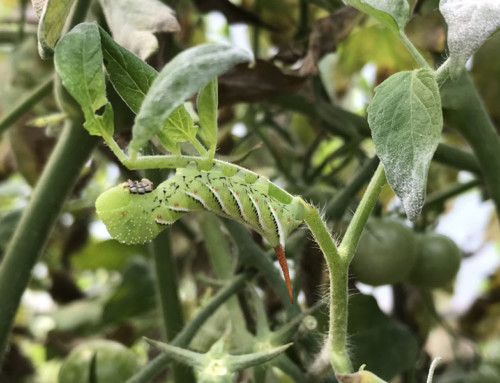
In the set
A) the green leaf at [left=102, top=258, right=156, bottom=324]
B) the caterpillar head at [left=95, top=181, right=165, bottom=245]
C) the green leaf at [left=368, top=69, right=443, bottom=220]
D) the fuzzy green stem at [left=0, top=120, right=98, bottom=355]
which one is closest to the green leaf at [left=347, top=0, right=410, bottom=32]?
the green leaf at [left=368, top=69, right=443, bottom=220]

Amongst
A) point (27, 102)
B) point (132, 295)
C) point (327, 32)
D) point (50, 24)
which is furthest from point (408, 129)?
point (132, 295)

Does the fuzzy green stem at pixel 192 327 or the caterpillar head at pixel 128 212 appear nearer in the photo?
the caterpillar head at pixel 128 212

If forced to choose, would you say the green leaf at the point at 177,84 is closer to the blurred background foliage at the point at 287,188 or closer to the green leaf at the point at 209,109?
the green leaf at the point at 209,109

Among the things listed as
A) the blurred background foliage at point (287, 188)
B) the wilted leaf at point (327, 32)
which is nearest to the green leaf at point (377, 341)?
the blurred background foliage at point (287, 188)

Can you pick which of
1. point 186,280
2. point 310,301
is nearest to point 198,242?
point 186,280

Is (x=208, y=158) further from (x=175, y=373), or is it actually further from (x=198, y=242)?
(x=198, y=242)

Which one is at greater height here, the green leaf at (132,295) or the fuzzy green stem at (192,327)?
the fuzzy green stem at (192,327)

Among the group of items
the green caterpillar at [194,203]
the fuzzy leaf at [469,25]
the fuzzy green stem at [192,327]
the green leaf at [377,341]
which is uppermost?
the fuzzy leaf at [469,25]
